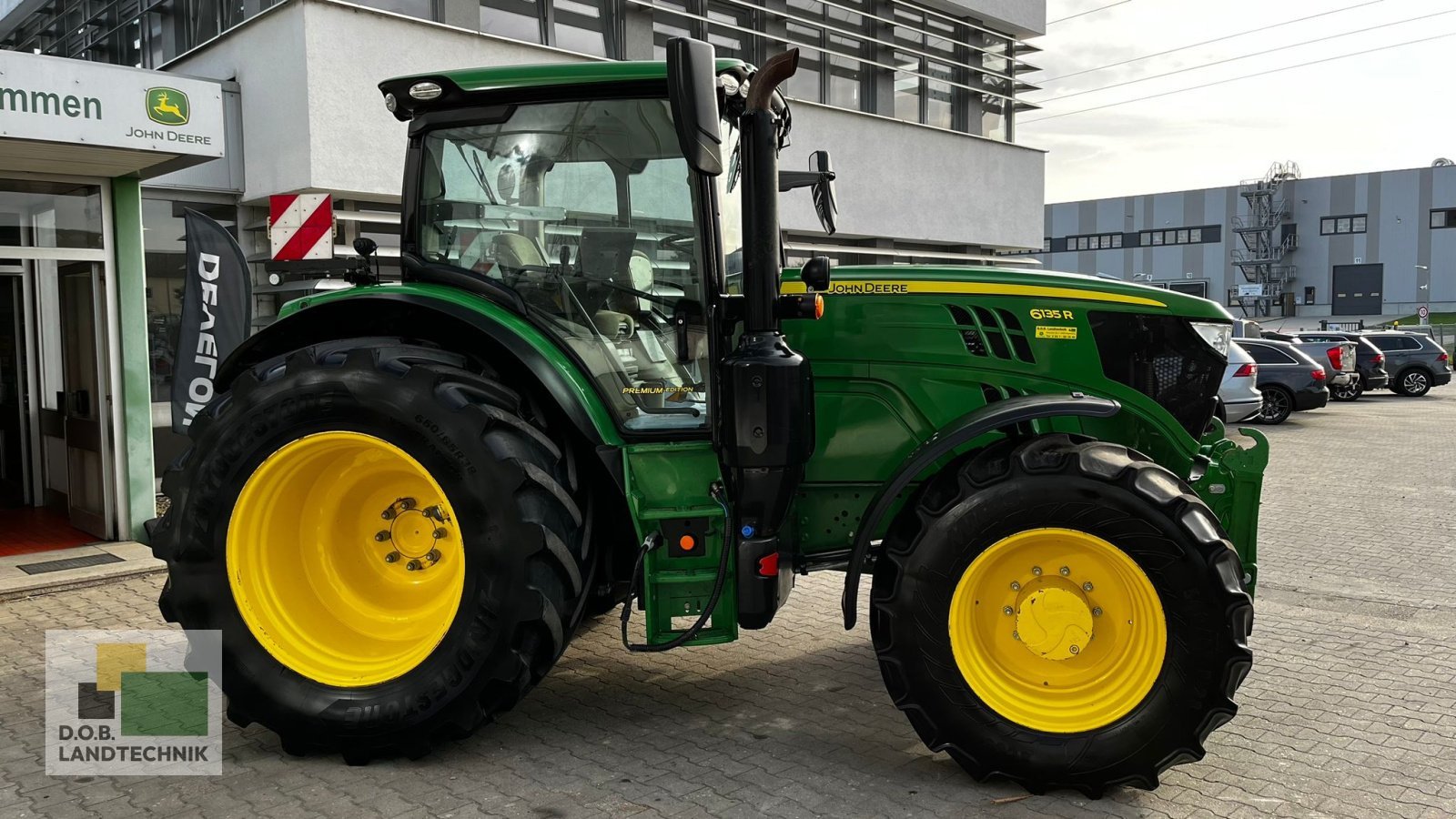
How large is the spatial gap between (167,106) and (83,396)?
2656 millimetres

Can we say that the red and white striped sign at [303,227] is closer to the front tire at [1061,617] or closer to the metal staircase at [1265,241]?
the front tire at [1061,617]

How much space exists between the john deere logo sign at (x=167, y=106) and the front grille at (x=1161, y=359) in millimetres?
6235

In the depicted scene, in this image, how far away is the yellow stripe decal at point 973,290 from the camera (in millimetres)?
4191

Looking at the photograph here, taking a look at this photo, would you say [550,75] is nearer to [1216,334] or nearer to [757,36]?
[1216,334]

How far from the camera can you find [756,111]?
3.73m

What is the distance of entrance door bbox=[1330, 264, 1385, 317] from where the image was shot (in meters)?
62.3

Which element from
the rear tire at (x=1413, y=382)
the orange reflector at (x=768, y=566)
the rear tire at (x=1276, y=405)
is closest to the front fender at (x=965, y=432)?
the orange reflector at (x=768, y=566)

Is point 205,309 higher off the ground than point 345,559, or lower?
higher

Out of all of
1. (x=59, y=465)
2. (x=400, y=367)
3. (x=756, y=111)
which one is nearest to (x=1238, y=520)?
(x=756, y=111)

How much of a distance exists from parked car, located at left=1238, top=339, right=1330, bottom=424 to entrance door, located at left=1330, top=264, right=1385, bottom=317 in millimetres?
51002

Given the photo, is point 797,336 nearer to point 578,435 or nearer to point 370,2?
point 578,435

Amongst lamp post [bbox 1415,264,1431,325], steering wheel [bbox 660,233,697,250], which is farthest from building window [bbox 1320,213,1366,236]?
steering wheel [bbox 660,233,697,250]

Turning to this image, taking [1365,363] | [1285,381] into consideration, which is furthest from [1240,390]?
[1365,363]

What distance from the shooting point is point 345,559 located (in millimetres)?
4406
